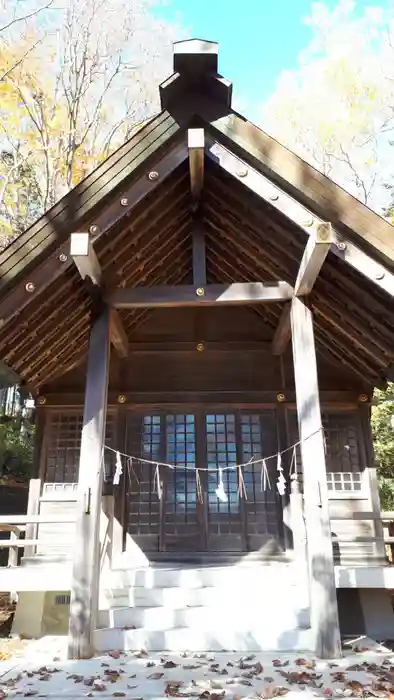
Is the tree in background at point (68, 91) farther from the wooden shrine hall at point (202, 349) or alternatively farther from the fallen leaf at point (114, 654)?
the fallen leaf at point (114, 654)

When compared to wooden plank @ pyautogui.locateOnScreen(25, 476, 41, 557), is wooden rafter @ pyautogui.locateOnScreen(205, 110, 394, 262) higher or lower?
higher

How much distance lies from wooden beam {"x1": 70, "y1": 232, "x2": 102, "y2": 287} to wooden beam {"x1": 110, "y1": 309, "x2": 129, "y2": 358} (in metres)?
0.92

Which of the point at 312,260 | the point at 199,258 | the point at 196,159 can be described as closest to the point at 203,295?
the point at 199,258

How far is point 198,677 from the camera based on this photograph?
443cm

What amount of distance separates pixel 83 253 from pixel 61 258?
483 mm

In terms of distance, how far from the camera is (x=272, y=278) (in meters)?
7.26

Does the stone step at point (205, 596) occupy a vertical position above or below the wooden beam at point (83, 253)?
below

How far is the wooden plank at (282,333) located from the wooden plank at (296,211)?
124 cm

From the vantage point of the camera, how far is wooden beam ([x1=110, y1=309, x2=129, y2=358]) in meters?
6.89

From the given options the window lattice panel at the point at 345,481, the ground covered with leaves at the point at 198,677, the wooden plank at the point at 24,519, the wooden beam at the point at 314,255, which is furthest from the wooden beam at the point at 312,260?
Answer: the wooden plank at the point at 24,519

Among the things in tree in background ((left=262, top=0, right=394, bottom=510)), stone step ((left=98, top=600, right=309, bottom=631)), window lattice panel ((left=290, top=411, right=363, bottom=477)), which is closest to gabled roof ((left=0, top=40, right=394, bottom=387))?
window lattice panel ((left=290, top=411, right=363, bottom=477))

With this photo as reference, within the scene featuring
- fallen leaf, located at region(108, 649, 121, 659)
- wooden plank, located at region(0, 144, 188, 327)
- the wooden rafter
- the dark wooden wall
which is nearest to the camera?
fallen leaf, located at region(108, 649, 121, 659)

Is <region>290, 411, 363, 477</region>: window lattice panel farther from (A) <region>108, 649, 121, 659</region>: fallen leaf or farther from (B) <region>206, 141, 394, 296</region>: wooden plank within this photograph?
(A) <region>108, 649, 121, 659</region>: fallen leaf

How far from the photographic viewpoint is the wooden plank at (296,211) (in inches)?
218
